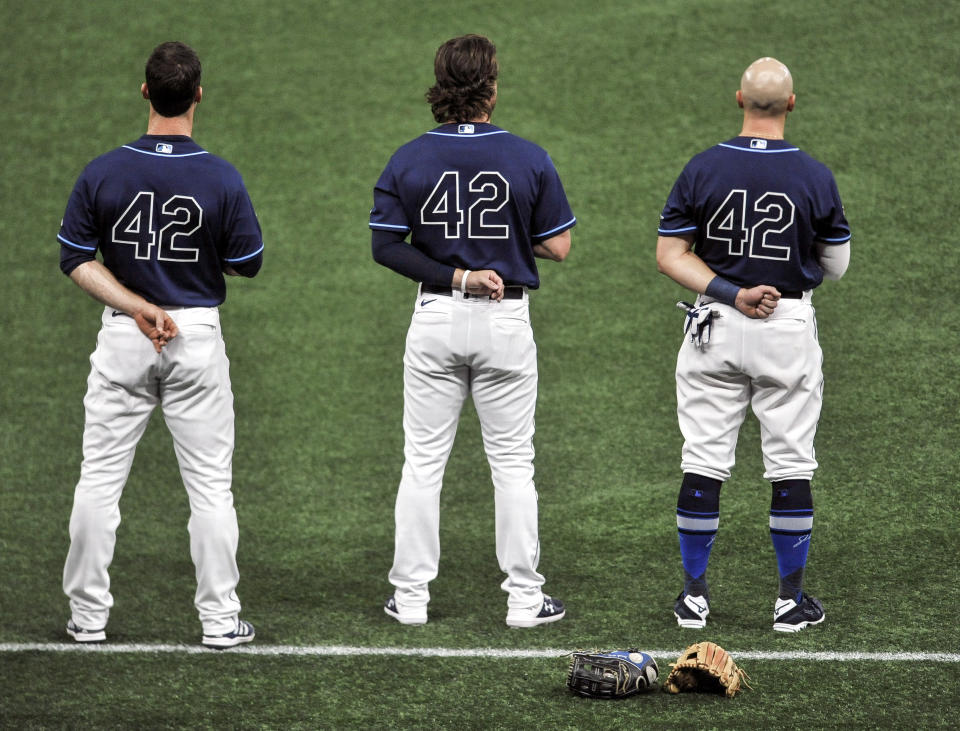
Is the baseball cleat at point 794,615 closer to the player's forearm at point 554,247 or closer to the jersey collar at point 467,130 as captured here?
the player's forearm at point 554,247

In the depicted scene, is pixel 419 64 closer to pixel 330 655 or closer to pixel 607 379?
pixel 607 379

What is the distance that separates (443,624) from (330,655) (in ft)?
1.74

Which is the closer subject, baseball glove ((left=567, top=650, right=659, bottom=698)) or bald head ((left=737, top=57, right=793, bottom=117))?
baseball glove ((left=567, top=650, right=659, bottom=698))

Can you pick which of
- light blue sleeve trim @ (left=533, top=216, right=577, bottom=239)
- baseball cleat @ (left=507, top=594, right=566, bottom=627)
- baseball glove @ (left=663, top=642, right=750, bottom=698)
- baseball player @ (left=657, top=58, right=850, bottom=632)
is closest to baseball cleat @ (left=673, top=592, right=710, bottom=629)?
baseball player @ (left=657, top=58, right=850, bottom=632)

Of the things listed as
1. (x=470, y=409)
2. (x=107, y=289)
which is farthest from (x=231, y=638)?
(x=470, y=409)

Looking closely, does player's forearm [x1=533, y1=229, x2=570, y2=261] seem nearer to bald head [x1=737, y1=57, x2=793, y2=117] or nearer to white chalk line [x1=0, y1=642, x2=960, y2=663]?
bald head [x1=737, y1=57, x2=793, y2=117]

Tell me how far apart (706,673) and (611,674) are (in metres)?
0.31

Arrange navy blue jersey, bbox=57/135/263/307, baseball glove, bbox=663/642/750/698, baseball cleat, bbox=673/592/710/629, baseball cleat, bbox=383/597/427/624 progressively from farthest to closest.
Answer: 1. baseball cleat, bbox=383/597/427/624
2. baseball cleat, bbox=673/592/710/629
3. navy blue jersey, bbox=57/135/263/307
4. baseball glove, bbox=663/642/750/698

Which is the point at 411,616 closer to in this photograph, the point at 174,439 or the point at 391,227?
the point at 174,439

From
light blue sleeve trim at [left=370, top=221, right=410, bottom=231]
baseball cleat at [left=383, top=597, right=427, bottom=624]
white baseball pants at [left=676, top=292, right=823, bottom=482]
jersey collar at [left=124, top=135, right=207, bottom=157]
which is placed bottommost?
baseball cleat at [left=383, top=597, right=427, bottom=624]

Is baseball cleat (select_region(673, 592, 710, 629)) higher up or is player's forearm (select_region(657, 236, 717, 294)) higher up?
player's forearm (select_region(657, 236, 717, 294))

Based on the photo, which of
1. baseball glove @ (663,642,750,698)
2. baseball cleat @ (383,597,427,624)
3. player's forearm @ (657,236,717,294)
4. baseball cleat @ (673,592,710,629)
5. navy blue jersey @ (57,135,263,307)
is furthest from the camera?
baseball cleat @ (383,597,427,624)

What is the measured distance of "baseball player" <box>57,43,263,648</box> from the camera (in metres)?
4.55

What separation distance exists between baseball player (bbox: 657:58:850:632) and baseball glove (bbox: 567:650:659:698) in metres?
0.74
